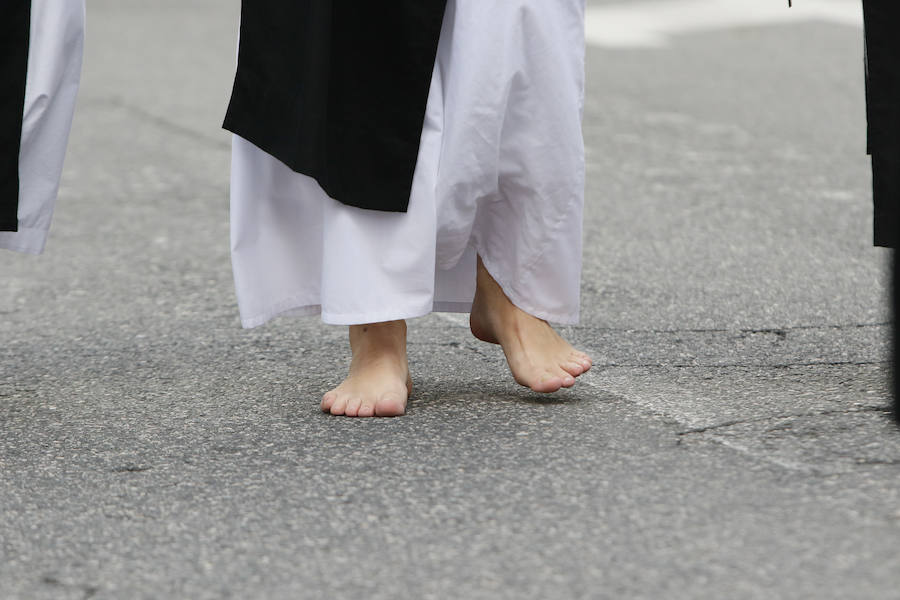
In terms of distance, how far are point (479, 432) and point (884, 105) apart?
852 mm

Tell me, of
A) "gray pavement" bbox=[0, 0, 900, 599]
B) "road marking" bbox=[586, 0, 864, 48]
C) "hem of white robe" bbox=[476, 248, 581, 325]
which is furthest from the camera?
"road marking" bbox=[586, 0, 864, 48]

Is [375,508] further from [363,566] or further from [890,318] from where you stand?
[890,318]

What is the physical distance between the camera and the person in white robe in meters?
2.22

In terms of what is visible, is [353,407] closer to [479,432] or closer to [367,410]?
Result: [367,410]

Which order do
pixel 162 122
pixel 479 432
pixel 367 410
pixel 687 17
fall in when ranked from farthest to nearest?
1. pixel 687 17
2. pixel 162 122
3. pixel 367 410
4. pixel 479 432

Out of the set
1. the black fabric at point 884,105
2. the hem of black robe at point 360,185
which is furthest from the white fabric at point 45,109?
the black fabric at point 884,105

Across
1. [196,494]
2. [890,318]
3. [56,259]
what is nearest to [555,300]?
[890,318]

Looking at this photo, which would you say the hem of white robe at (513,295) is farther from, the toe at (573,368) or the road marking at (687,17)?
the road marking at (687,17)

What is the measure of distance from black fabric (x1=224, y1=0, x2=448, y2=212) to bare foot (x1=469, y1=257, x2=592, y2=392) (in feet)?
0.98


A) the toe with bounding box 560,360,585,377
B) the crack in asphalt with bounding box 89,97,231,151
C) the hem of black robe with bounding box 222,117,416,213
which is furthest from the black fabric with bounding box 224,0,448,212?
the crack in asphalt with bounding box 89,97,231,151

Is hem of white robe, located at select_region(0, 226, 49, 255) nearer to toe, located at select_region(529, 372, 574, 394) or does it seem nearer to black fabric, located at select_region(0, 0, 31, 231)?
black fabric, located at select_region(0, 0, 31, 231)

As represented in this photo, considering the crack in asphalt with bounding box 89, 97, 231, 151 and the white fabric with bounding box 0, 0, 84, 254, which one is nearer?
the white fabric with bounding box 0, 0, 84, 254

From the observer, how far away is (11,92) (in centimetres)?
235

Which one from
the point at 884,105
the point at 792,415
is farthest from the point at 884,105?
the point at 792,415
